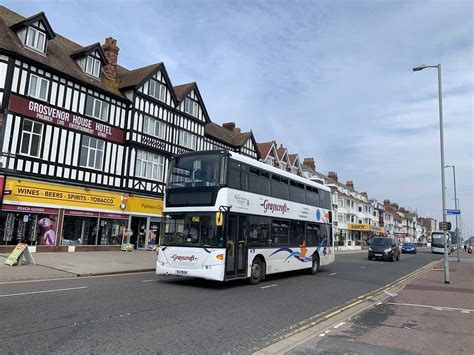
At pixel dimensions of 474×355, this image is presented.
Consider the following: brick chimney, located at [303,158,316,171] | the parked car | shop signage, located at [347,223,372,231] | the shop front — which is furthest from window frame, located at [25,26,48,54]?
shop signage, located at [347,223,372,231]

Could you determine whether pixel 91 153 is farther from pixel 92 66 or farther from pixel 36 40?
pixel 36 40

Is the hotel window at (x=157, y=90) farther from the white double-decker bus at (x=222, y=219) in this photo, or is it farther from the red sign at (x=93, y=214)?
the white double-decker bus at (x=222, y=219)

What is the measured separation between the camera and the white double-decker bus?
1120 cm

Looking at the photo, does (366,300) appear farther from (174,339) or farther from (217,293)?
(174,339)

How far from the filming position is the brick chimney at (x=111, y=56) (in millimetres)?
25453

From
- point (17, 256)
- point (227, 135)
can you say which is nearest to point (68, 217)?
point (17, 256)

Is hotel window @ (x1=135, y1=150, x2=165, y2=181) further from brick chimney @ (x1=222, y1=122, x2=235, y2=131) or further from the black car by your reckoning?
the black car

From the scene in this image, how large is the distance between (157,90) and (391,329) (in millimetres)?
23618

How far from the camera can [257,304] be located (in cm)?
936

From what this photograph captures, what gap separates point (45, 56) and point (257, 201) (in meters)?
15.5

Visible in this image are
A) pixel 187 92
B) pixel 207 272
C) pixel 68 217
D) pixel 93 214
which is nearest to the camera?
pixel 207 272

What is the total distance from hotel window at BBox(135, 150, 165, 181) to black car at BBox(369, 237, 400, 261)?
17.6 meters

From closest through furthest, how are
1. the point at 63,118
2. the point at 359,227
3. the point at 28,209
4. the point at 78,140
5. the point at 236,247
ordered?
the point at 236,247
the point at 28,209
the point at 63,118
the point at 78,140
the point at 359,227

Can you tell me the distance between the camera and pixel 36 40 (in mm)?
20375
